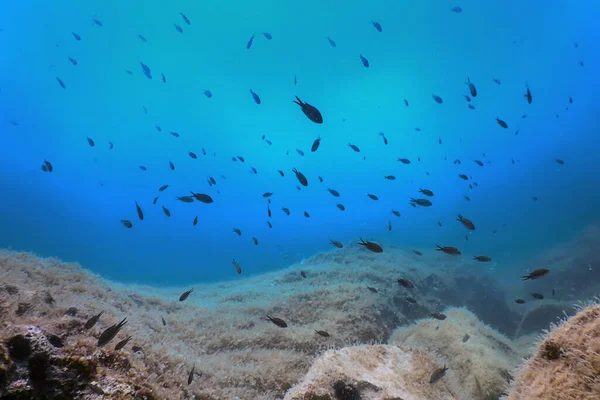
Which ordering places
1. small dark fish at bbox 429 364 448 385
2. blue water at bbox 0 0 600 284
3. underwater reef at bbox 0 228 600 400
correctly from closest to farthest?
underwater reef at bbox 0 228 600 400 → small dark fish at bbox 429 364 448 385 → blue water at bbox 0 0 600 284

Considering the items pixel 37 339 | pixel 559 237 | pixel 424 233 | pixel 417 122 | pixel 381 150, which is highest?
pixel 381 150

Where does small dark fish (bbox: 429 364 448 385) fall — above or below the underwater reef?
below

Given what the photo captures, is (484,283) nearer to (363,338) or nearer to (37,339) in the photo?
(363,338)

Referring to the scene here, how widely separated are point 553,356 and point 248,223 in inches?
4894

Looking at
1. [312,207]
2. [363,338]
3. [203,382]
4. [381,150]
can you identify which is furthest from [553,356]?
[312,207]

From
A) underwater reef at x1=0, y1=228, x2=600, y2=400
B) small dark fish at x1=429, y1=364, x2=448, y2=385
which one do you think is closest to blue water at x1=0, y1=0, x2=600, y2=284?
underwater reef at x1=0, y1=228, x2=600, y2=400

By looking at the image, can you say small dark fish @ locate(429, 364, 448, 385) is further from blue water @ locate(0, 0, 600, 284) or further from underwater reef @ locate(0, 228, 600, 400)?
blue water @ locate(0, 0, 600, 284)

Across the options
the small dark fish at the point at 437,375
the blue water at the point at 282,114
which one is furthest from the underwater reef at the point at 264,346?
the blue water at the point at 282,114

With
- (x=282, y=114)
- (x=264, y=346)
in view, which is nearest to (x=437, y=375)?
(x=264, y=346)

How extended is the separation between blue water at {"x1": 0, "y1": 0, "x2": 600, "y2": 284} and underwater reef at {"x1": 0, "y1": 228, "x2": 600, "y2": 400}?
27.7 ft

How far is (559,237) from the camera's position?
33.1 metres

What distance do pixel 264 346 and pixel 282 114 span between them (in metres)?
64.7

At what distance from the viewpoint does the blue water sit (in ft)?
124

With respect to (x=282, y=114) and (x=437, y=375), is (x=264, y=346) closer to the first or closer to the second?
(x=437, y=375)
